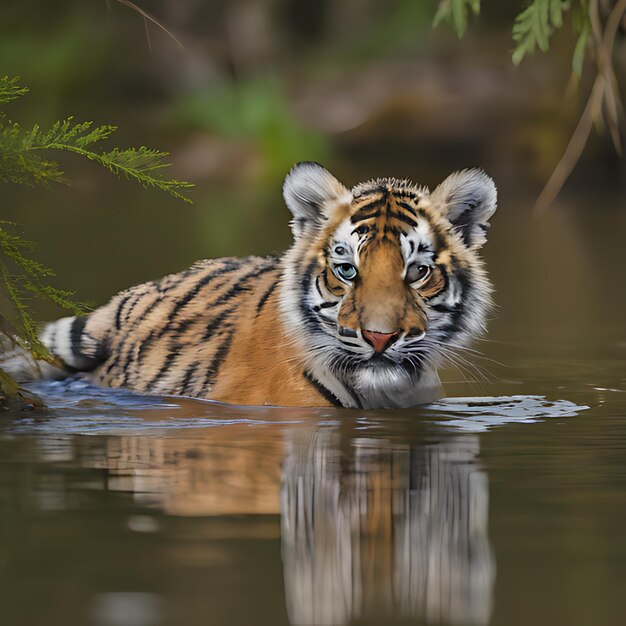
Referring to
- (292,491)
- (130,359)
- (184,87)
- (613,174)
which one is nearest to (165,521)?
→ (292,491)

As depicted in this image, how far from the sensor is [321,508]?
427 cm

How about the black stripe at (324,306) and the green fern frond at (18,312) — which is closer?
the green fern frond at (18,312)

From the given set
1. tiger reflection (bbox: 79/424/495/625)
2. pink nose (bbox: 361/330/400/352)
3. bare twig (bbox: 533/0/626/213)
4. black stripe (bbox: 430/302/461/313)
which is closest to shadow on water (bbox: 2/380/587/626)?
tiger reflection (bbox: 79/424/495/625)

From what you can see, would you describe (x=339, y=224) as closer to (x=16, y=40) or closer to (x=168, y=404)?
(x=168, y=404)

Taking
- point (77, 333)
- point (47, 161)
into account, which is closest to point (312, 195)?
point (47, 161)

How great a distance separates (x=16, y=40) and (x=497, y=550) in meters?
24.7

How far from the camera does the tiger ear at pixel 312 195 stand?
21.1ft

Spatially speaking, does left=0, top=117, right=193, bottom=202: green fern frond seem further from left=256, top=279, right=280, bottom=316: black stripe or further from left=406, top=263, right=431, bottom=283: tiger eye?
left=256, top=279, right=280, bottom=316: black stripe

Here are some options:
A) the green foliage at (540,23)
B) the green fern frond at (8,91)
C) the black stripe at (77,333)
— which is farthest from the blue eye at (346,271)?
the black stripe at (77,333)

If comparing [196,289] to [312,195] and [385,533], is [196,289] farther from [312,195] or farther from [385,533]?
[385,533]

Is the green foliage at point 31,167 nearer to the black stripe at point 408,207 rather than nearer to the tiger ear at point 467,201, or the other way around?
the black stripe at point 408,207

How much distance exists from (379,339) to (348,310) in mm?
184

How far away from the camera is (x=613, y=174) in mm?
20859

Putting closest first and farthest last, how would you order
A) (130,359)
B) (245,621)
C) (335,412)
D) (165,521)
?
1. (245,621)
2. (165,521)
3. (335,412)
4. (130,359)
